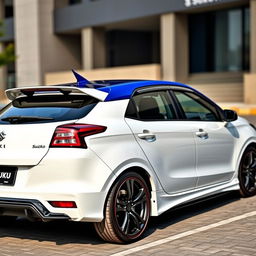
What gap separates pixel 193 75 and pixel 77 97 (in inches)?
999

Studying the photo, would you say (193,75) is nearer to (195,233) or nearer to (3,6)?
(3,6)

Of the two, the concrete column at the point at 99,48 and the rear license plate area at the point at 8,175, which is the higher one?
the concrete column at the point at 99,48

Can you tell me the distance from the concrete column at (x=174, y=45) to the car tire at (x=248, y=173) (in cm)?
2173

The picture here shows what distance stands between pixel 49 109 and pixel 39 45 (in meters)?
31.4

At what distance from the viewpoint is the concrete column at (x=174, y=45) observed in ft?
96.1

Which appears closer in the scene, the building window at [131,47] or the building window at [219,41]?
the building window at [219,41]

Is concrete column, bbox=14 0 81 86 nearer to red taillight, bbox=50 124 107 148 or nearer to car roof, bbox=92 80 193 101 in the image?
car roof, bbox=92 80 193 101

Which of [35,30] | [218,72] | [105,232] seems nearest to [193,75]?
[218,72]

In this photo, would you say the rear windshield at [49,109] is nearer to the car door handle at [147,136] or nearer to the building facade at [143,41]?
the car door handle at [147,136]

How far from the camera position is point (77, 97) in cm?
572

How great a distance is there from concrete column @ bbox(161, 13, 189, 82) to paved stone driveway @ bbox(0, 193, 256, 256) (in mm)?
22566

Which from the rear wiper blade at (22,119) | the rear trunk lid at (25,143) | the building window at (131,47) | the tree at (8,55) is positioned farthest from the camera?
the building window at (131,47)

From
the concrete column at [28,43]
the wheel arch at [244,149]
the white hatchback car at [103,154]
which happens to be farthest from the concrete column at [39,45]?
the white hatchback car at [103,154]

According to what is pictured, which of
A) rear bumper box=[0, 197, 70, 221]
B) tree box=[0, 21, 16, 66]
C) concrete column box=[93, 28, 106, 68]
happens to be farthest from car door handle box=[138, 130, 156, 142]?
tree box=[0, 21, 16, 66]
